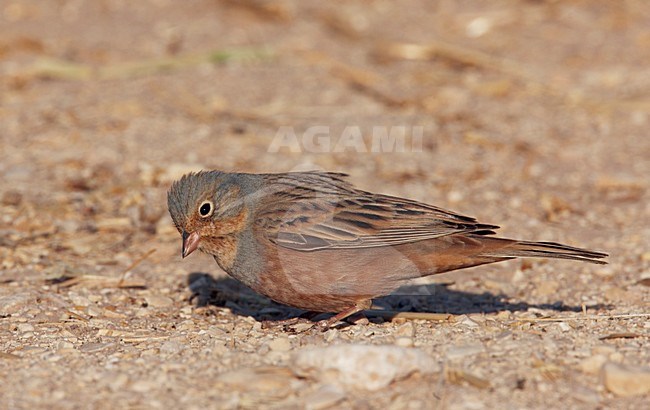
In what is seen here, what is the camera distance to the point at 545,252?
548 centimetres

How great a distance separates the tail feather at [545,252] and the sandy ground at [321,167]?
15.2 inches

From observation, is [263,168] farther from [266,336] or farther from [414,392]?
[414,392]

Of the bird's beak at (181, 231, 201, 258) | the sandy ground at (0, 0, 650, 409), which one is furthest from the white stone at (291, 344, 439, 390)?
the bird's beak at (181, 231, 201, 258)

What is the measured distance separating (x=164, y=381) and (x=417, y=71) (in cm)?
779

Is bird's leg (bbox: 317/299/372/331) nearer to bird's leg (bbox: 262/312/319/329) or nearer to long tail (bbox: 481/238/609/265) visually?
bird's leg (bbox: 262/312/319/329)

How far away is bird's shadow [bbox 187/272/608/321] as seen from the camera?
623 centimetres

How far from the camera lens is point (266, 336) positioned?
5375mm

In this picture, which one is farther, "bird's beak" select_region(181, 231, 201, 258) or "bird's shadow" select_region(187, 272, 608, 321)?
→ "bird's shadow" select_region(187, 272, 608, 321)

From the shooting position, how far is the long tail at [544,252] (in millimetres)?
5438

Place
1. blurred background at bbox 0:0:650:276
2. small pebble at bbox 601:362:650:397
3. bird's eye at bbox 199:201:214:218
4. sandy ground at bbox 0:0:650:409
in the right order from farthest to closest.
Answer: blurred background at bbox 0:0:650:276 → bird's eye at bbox 199:201:214:218 → sandy ground at bbox 0:0:650:409 → small pebble at bbox 601:362:650:397

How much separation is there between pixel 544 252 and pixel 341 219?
3.97 ft

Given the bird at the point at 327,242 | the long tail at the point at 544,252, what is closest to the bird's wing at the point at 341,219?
the bird at the point at 327,242

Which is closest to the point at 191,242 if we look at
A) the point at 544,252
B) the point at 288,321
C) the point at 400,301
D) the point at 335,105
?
the point at 288,321

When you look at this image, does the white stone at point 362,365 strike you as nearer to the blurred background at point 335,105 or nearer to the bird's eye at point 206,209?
the bird's eye at point 206,209
